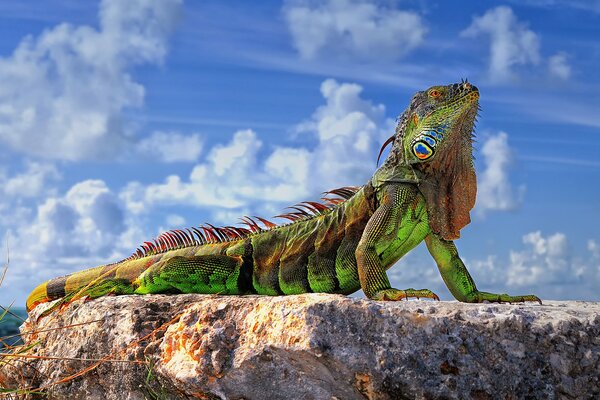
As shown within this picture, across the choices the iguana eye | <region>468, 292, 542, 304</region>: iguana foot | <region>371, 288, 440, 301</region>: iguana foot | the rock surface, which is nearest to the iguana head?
the iguana eye

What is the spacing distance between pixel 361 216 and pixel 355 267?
0.53 m

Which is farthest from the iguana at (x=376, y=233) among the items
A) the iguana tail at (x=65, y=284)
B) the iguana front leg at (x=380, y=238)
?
the iguana tail at (x=65, y=284)

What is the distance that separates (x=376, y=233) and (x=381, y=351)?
189 centimetres

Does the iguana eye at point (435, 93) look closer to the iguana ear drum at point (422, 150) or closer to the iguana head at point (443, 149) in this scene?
the iguana head at point (443, 149)

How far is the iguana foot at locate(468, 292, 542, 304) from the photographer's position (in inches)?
262

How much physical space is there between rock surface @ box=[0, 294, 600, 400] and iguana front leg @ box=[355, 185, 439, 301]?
1.09 meters

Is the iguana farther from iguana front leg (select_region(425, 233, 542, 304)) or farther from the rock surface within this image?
the rock surface

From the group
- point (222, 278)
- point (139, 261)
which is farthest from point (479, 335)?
point (139, 261)

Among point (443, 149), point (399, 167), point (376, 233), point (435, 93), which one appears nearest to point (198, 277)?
point (376, 233)

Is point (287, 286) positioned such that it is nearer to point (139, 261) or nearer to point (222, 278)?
point (222, 278)

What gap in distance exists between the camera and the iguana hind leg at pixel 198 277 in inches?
296

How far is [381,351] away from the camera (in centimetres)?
484

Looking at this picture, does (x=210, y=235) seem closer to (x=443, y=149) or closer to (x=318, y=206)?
(x=318, y=206)

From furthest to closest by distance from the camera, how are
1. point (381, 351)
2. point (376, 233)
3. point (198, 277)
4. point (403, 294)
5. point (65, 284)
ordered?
point (65, 284)
point (198, 277)
point (376, 233)
point (403, 294)
point (381, 351)
